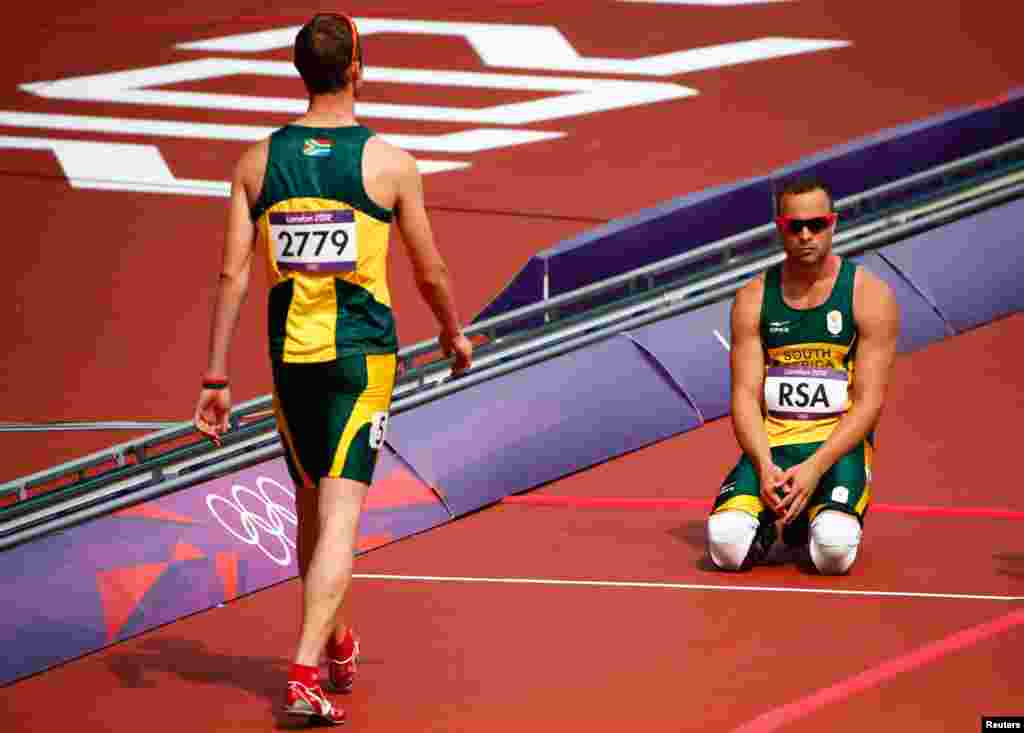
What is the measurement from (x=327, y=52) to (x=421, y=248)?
0.68m

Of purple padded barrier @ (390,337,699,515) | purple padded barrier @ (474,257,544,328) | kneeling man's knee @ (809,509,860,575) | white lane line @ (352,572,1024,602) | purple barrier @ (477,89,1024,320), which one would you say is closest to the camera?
white lane line @ (352,572,1024,602)

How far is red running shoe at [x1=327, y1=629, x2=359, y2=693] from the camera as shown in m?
6.38

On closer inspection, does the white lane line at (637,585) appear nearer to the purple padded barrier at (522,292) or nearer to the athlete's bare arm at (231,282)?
the athlete's bare arm at (231,282)

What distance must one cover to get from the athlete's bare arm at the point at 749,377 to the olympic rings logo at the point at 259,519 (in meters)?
1.89

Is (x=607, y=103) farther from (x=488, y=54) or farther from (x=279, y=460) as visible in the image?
(x=279, y=460)

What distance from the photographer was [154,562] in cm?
754

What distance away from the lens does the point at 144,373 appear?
36.5 feet

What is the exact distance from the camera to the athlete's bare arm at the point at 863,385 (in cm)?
766

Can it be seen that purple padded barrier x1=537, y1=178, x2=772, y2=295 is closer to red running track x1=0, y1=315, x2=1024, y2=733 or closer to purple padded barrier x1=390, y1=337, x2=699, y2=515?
purple padded barrier x1=390, y1=337, x2=699, y2=515

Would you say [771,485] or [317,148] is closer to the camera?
[317,148]

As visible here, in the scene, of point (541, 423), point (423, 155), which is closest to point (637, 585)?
point (541, 423)

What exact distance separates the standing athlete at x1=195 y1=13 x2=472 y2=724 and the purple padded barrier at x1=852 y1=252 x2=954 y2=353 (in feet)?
16.3

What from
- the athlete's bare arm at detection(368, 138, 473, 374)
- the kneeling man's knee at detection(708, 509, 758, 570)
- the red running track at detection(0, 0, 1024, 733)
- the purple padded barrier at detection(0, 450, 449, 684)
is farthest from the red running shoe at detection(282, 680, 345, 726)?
the kneeling man's knee at detection(708, 509, 758, 570)

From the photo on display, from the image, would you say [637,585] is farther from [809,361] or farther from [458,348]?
[458,348]
